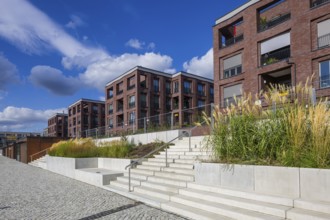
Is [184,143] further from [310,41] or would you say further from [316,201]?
[310,41]

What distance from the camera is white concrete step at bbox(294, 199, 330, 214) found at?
4797mm

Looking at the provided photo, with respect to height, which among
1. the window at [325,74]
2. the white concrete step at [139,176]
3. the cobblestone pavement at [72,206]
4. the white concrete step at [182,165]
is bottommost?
the cobblestone pavement at [72,206]

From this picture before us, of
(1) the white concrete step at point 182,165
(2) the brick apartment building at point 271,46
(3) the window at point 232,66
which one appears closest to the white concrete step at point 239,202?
(1) the white concrete step at point 182,165

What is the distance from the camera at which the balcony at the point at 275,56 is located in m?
24.2

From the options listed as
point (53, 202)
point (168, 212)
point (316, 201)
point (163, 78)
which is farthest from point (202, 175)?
point (163, 78)

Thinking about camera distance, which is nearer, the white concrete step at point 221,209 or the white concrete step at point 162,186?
the white concrete step at point 221,209

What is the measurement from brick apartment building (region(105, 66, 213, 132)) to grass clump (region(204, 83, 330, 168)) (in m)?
37.0

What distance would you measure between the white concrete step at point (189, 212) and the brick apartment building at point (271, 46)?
1300 cm

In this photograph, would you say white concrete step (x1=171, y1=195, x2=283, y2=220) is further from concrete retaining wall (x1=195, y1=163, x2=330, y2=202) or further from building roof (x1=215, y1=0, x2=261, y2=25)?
building roof (x1=215, y1=0, x2=261, y2=25)

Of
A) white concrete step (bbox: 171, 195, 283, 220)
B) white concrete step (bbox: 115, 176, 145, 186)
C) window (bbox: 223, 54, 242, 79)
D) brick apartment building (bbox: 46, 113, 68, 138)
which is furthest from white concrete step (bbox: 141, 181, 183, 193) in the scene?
brick apartment building (bbox: 46, 113, 68, 138)

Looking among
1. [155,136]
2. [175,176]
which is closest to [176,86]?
[155,136]

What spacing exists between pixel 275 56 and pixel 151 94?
24.8 meters

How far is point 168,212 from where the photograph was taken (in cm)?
670

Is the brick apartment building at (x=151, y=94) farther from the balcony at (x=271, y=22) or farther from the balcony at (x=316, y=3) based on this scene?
the balcony at (x=316, y=3)
